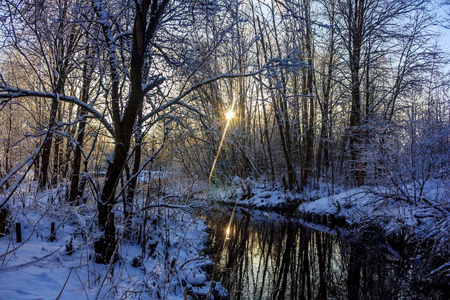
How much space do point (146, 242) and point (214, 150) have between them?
6.81 feet

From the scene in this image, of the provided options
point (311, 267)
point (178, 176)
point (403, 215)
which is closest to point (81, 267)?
point (178, 176)

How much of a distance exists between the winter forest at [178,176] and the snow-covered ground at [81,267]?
0.03 meters

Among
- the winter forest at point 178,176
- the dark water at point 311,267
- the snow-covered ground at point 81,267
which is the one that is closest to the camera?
the snow-covered ground at point 81,267

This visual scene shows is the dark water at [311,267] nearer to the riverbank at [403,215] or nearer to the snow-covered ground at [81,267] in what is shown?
the riverbank at [403,215]

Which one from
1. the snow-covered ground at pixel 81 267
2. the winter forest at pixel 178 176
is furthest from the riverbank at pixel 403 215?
the snow-covered ground at pixel 81 267

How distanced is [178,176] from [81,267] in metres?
4.13

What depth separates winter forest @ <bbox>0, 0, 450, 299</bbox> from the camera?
3635 mm

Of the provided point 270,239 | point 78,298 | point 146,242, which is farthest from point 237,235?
point 78,298

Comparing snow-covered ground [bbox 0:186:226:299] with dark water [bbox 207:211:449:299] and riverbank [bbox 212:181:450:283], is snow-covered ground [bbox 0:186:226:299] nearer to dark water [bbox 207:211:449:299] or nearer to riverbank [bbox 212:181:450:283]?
dark water [bbox 207:211:449:299]

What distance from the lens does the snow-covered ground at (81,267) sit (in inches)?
Answer: 114

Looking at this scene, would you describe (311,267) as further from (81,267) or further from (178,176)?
(81,267)

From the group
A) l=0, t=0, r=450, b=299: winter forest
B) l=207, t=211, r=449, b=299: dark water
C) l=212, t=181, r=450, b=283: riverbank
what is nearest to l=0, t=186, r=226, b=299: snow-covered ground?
l=0, t=0, r=450, b=299: winter forest

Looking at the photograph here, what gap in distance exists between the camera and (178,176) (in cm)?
793

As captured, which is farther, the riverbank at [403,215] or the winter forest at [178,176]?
the riverbank at [403,215]
